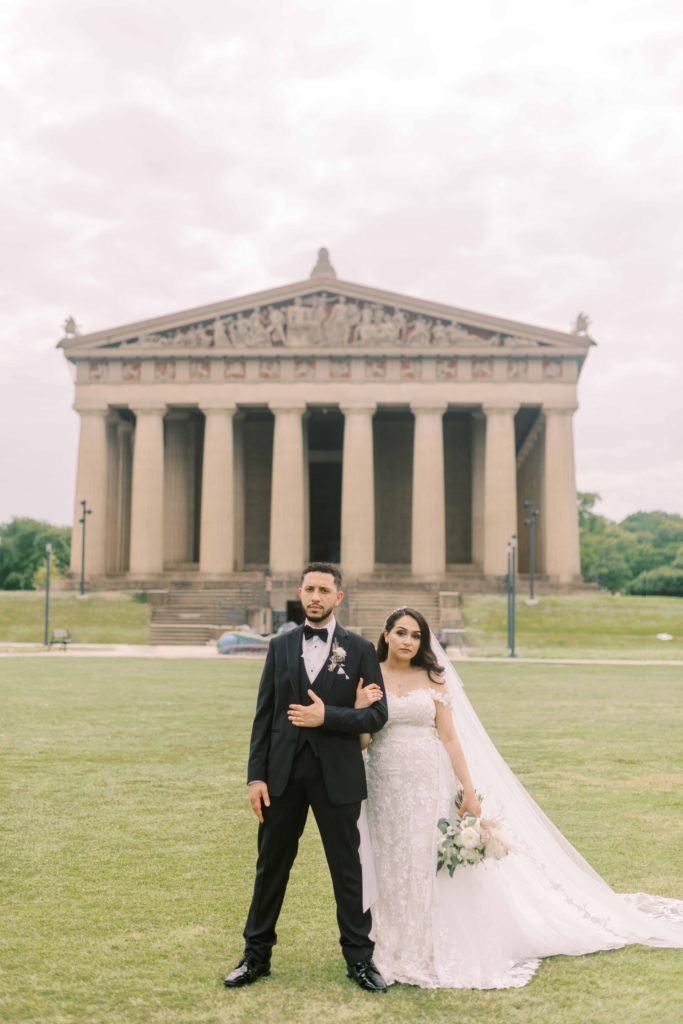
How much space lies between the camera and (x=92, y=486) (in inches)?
2478

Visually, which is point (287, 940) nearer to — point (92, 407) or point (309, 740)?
point (309, 740)

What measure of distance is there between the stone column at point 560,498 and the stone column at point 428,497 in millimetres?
6791

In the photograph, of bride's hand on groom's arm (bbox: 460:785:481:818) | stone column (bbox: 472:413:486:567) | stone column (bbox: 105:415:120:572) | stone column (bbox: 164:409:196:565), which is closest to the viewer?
bride's hand on groom's arm (bbox: 460:785:481:818)

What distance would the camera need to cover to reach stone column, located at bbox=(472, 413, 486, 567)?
66188 millimetres

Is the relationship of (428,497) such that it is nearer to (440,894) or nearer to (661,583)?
(661,583)

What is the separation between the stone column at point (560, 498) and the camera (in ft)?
204

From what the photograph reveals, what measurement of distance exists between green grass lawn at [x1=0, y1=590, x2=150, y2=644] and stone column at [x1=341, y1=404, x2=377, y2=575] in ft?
46.6

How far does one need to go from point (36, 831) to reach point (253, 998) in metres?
4.60

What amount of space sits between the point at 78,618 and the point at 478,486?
2842 centimetres

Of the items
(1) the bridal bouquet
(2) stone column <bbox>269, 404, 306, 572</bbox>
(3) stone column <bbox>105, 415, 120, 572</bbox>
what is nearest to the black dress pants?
(1) the bridal bouquet

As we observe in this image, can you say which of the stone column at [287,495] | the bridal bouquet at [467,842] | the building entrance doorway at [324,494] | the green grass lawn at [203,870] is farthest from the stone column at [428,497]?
the bridal bouquet at [467,842]

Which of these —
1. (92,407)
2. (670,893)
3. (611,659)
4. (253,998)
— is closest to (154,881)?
(253,998)

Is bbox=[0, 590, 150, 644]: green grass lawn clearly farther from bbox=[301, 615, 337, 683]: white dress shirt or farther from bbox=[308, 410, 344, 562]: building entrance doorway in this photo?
bbox=[301, 615, 337, 683]: white dress shirt

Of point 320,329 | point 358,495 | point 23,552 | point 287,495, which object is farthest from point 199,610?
point 23,552
